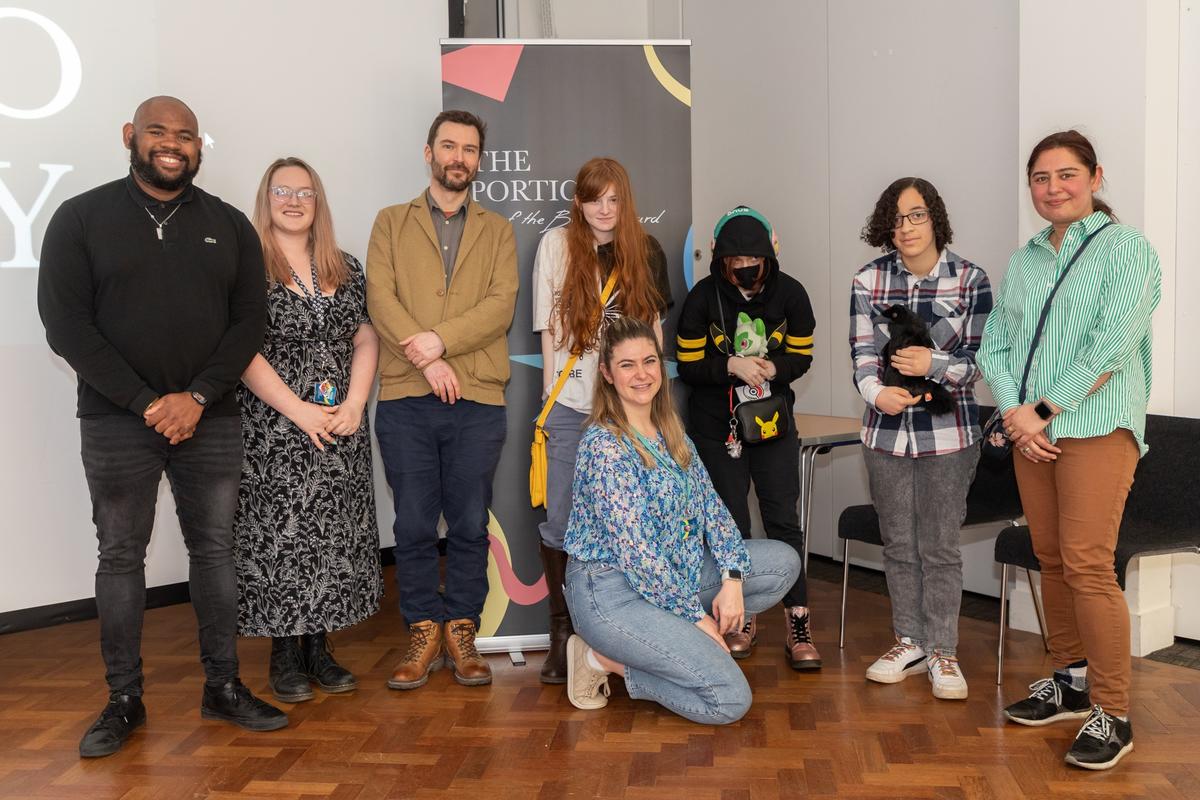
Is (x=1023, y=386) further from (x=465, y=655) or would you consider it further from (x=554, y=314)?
(x=465, y=655)

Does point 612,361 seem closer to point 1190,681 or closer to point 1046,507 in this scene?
point 1046,507

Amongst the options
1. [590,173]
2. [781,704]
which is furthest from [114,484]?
[781,704]

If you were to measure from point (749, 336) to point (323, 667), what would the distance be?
5.87 feet

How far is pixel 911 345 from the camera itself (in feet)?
10.4

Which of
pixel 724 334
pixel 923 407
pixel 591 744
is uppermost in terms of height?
pixel 724 334

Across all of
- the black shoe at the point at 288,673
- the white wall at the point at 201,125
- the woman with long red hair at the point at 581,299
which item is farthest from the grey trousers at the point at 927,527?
the white wall at the point at 201,125

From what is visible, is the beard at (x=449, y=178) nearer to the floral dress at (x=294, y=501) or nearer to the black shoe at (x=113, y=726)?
the floral dress at (x=294, y=501)

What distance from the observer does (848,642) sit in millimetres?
3838

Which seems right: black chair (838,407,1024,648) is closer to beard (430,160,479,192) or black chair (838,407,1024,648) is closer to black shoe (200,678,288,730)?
beard (430,160,479,192)

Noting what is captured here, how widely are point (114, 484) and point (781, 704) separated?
2.04 metres

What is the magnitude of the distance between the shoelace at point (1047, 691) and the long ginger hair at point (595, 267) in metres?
1.63

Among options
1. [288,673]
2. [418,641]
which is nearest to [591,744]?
[418,641]

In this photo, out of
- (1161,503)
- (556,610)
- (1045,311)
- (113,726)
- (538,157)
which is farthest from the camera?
(538,157)

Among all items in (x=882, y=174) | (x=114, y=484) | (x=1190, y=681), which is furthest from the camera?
(x=882, y=174)
